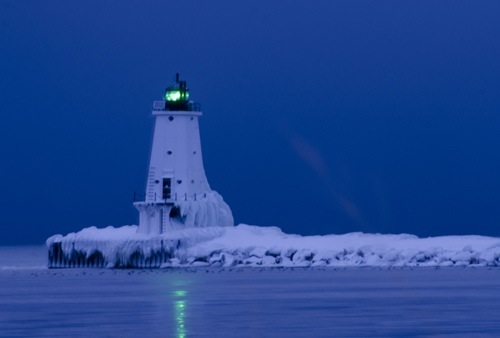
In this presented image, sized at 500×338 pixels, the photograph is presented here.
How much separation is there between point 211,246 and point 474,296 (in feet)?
104

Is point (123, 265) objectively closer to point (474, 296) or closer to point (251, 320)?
point (474, 296)

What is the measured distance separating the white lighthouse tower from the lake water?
11327 millimetres

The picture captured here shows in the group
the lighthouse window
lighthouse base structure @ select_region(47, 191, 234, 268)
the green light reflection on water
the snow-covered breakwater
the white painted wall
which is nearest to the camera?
the green light reflection on water

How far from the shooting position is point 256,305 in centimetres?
3641

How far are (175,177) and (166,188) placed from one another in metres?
0.82

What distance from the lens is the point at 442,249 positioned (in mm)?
69438

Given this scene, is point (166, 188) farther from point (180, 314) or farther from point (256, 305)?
point (180, 314)

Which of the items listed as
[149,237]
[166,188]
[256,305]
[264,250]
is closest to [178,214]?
[166,188]

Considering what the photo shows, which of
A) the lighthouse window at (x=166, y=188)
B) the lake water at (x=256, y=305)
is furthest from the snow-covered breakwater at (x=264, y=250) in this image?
the lake water at (x=256, y=305)

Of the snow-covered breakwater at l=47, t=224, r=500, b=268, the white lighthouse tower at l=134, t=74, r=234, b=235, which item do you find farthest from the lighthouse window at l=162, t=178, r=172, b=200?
the snow-covered breakwater at l=47, t=224, r=500, b=268

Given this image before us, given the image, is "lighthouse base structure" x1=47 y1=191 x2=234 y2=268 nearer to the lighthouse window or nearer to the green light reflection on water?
the lighthouse window

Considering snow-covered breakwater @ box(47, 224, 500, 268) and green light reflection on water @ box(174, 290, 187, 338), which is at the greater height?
snow-covered breakwater @ box(47, 224, 500, 268)

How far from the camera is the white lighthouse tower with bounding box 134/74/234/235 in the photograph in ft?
234

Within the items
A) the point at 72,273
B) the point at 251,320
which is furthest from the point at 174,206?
the point at 251,320
